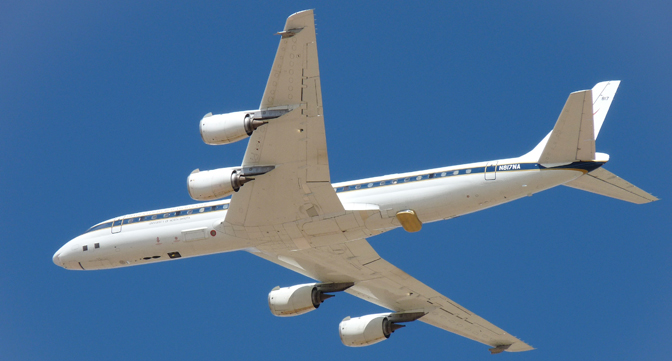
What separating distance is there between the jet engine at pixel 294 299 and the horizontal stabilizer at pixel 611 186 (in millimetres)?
12175

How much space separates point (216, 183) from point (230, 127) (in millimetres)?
2512

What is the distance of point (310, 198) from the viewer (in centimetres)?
2908

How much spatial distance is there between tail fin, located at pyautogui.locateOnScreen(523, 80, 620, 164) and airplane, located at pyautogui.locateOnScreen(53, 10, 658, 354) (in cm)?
3

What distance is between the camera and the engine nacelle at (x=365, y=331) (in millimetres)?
36750

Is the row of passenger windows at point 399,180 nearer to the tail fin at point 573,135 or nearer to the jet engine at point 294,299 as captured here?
the tail fin at point 573,135

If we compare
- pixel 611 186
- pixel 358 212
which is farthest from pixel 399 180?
pixel 611 186

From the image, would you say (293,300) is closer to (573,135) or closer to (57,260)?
(57,260)

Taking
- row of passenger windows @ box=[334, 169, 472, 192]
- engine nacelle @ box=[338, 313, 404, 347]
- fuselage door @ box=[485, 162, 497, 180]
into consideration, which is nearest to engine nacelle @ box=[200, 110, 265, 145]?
row of passenger windows @ box=[334, 169, 472, 192]

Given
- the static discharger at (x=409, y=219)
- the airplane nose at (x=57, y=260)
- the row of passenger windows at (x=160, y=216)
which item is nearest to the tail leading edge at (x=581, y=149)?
the static discharger at (x=409, y=219)

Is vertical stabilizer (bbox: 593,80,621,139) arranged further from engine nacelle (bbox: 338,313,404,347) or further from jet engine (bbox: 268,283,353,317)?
jet engine (bbox: 268,283,353,317)

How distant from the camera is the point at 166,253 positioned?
3272cm

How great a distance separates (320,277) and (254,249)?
426 centimetres

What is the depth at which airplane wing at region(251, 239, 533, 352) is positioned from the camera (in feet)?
110

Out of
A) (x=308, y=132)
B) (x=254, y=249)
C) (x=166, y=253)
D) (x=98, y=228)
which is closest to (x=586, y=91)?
(x=308, y=132)
